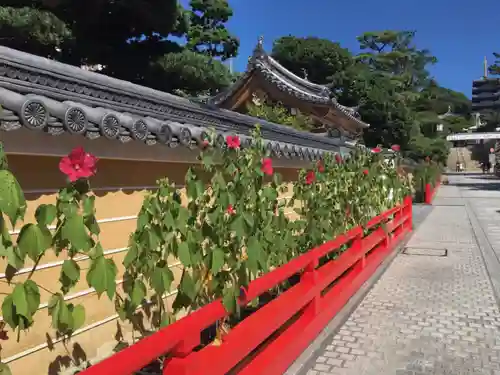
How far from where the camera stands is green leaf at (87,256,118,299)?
7.32 feet

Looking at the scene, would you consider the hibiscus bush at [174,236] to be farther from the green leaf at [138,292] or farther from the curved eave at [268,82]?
the curved eave at [268,82]

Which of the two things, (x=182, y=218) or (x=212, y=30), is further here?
(x=212, y=30)

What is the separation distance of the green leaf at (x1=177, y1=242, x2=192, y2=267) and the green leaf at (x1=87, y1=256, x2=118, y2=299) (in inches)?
26.1

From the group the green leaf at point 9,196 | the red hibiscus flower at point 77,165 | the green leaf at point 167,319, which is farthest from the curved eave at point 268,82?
the green leaf at point 9,196

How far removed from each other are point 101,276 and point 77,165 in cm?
55

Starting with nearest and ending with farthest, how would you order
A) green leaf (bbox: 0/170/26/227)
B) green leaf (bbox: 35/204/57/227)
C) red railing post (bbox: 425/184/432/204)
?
green leaf (bbox: 0/170/26/227)
green leaf (bbox: 35/204/57/227)
red railing post (bbox: 425/184/432/204)

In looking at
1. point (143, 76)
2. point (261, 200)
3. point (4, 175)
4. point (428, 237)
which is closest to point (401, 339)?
point (261, 200)

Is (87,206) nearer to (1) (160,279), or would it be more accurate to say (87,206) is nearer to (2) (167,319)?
(1) (160,279)

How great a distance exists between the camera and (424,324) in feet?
18.0

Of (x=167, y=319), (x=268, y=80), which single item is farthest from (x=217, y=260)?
(x=268, y=80)

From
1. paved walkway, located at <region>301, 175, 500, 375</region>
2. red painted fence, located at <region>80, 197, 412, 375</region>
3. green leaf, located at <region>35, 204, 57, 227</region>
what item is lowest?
paved walkway, located at <region>301, 175, 500, 375</region>

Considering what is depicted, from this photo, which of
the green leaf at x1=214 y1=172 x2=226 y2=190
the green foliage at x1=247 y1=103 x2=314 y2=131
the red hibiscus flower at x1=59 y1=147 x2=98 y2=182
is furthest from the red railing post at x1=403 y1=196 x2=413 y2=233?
the red hibiscus flower at x1=59 y1=147 x2=98 y2=182

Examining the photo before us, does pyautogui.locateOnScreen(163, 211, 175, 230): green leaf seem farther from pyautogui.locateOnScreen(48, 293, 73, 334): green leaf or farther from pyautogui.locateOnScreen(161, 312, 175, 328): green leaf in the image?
pyautogui.locateOnScreen(161, 312, 175, 328): green leaf

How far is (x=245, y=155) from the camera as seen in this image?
11.9 feet
